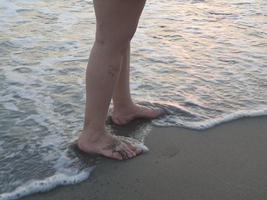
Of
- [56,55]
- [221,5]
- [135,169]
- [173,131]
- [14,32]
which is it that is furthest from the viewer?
[221,5]

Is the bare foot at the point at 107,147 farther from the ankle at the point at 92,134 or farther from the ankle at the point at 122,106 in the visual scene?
the ankle at the point at 122,106

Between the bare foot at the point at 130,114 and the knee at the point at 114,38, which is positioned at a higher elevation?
the knee at the point at 114,38

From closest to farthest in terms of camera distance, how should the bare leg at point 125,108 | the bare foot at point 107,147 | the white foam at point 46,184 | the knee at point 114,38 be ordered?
1. the white foam at point 46,184
2. the knee at point 114,38
3. the bare foot at point 107,147
4. the bare leg at point 125,108

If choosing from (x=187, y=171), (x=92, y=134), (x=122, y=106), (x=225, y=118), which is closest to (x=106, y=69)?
(x=92, y=134)

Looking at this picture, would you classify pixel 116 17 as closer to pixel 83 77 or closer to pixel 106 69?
pixel 106 69

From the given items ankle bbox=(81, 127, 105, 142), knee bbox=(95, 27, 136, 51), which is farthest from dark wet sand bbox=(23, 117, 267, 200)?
knee bbox=(95, 27, 136, 51)

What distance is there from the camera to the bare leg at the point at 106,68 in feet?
8.26

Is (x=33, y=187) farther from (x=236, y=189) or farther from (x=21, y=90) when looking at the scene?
(x=21, y=90)

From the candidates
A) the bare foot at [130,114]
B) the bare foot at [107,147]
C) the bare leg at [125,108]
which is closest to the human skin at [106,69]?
the bare foot at [107,147]

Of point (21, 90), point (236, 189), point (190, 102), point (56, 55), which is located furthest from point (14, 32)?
point (236, 189)

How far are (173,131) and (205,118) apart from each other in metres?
0.32

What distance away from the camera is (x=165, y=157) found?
2834 millimetres

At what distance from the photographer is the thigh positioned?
8.15ft

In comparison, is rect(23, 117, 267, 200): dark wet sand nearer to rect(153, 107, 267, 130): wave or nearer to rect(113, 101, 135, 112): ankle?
rect(153, 107, 267, 130): wave
